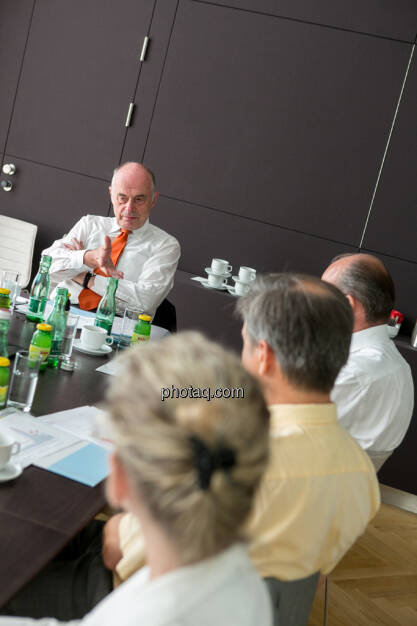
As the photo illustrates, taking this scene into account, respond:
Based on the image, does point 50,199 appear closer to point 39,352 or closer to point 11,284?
point 11,284

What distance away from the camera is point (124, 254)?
3.59m

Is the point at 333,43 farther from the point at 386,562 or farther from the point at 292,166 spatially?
the point at 386,562

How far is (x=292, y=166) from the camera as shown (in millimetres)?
4191

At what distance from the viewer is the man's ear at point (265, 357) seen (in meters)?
1.35

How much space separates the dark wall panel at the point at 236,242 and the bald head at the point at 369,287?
200 centimetres

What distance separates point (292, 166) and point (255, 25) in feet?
3.23

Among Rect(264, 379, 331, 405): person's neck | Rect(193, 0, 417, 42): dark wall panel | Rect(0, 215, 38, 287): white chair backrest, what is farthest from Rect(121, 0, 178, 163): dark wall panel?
Rect(264, 379, 331, 405): person's neck

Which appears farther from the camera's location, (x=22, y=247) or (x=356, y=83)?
(x=22, y=247)

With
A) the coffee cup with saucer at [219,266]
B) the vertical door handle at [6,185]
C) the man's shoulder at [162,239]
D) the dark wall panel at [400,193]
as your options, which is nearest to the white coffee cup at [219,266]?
the coffee cup with saucer at [219,266]

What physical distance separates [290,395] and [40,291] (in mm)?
1576

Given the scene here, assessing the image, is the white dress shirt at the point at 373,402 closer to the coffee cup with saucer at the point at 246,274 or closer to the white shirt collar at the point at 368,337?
the white shirt collar at the point at 368,337

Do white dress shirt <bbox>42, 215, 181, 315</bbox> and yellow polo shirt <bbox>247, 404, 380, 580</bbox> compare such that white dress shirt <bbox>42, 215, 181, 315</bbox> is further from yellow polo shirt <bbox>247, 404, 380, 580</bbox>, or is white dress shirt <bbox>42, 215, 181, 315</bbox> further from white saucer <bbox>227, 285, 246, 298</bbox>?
yellow polo shirt <bbox>247, 404, 380, 580</bbox>

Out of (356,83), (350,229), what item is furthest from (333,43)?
(350,229)

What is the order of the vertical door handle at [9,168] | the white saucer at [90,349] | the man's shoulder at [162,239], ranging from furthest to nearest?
the vertical door handle at [9,168]
the man's shoulder at [162,239]
the white saucer at [90,349]
